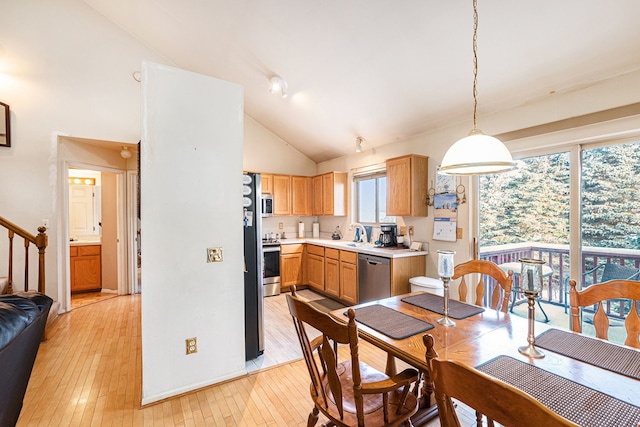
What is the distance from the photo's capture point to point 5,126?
349cm

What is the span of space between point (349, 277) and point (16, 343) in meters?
3.49

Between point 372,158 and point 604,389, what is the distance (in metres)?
3.97

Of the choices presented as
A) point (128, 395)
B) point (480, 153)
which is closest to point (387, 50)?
point (480, 153)

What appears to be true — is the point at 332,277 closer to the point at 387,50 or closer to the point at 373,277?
the point at 373,277

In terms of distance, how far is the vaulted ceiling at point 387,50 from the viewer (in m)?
2.12

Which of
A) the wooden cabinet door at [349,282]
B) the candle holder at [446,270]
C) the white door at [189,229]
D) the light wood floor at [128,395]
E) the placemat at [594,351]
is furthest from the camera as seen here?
the wooden cabinet door at [349,282]

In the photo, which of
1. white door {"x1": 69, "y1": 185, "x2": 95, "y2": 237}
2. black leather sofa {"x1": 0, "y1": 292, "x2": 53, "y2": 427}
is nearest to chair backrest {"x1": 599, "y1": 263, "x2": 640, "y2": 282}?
black leather sofa {"x1": 0, "y1": 292, "x2": 53, "y2": 427}

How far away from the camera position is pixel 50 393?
2.21 meters

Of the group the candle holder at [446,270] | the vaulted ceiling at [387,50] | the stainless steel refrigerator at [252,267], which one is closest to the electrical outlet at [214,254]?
the stainless steel refrigerator at [252,267]

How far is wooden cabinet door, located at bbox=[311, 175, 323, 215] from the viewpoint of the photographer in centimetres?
552

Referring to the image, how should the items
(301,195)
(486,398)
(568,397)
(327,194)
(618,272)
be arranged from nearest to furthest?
(486,398)
(568,397)
(618,272)
(327,194)
(301,195)

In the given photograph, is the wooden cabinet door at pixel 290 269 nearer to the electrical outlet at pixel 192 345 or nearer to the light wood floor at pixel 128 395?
the light wood floor at pixel 128 395

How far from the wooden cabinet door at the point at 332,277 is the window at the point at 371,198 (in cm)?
99

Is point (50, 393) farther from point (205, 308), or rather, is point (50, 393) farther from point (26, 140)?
point (26, 140)
